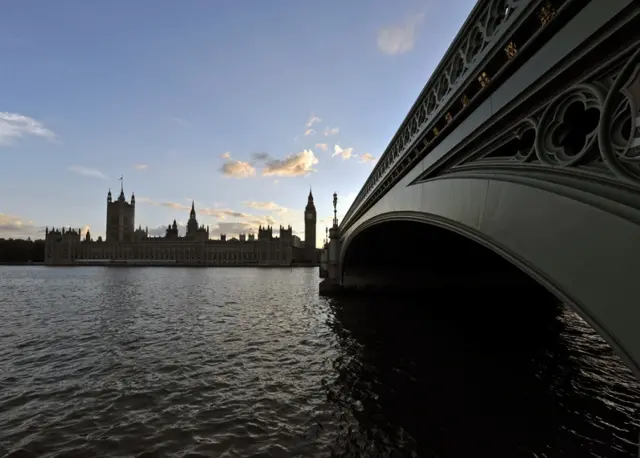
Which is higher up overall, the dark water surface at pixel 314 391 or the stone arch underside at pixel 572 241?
the stone arch underside at pixel 572 241

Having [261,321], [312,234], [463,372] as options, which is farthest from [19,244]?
[463,372]

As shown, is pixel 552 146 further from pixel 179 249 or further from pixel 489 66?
pixel 179 249

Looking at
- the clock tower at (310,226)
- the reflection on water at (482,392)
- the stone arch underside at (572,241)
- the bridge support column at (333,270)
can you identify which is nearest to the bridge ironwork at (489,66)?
the stone arch underside at (572,241)

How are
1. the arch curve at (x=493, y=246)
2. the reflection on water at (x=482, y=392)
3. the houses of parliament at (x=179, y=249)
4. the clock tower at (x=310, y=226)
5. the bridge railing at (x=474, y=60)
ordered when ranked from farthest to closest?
1. the clock tower at (x=310, y=226)
2. the houses of parliament at (x=179, y=249)
3. the reflection on water at (x=482, y=392)
4. the bridge railing at (x=474, y=60)
5. the arch curve at (x=493, y=246)

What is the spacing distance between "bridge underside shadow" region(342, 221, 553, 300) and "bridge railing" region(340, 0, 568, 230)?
9211mm

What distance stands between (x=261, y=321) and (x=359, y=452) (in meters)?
14.1

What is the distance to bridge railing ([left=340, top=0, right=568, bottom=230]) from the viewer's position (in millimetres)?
4294

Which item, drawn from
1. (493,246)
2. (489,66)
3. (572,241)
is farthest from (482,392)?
(489,66)

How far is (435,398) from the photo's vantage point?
29.3 ft

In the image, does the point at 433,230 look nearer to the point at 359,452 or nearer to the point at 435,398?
the point at 435,398

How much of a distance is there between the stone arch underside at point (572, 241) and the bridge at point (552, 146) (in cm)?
1

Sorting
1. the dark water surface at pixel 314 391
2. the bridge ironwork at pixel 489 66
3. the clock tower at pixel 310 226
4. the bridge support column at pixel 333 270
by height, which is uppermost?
the clock tower at pixel 310 226

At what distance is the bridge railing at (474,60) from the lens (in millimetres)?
4294

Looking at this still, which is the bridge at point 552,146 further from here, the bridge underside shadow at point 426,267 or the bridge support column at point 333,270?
the bridge support column at point 333,270
